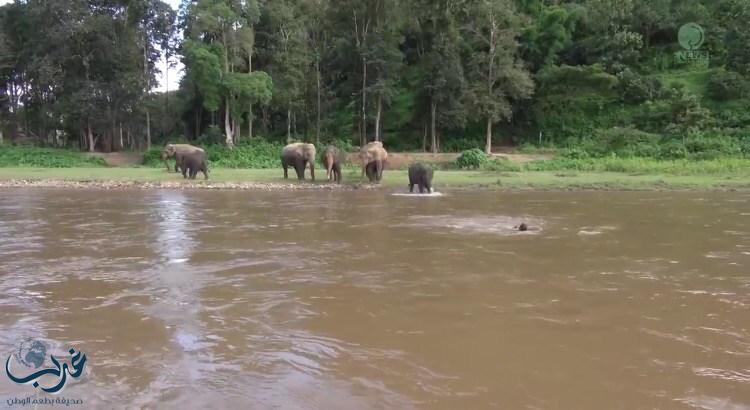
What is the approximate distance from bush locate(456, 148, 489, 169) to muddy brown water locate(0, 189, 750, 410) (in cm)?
1919

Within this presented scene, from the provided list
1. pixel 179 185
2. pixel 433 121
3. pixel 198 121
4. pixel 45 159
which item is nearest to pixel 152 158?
pixel 45 159

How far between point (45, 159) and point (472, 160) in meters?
24.8

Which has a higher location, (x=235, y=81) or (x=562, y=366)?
(x=235, y=81)

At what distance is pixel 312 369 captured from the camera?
4.77m

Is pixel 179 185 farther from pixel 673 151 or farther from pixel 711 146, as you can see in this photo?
pixel 711 146

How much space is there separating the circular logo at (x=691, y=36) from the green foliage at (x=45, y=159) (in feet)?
133

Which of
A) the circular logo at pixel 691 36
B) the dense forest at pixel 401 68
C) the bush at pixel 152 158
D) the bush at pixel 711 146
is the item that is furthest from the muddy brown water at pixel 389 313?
the circular logo at pixel 691 36

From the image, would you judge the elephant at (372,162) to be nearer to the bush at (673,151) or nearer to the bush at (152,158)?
the bush at (673,151)

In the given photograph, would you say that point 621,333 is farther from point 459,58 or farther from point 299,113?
point 299,113

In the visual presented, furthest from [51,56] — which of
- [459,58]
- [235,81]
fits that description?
[459,58]

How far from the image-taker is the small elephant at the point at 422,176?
2052cm

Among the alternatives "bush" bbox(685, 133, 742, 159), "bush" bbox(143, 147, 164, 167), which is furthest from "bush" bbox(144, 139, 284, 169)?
"bush" bbox(685, 133, 742, 159)

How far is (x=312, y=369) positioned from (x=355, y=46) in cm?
3790

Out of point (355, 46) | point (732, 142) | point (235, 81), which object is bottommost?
point (732, 142)
